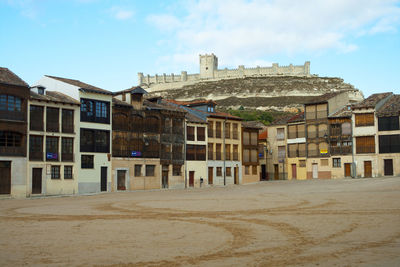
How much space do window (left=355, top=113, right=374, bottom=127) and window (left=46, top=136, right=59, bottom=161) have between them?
1430 inches

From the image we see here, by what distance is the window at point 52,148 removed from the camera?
Answer: 149 ft

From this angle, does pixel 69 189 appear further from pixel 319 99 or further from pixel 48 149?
pixel 319 99

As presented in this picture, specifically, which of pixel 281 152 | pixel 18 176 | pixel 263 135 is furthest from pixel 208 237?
pixel 263 135

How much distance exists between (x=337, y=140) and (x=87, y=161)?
32649mm

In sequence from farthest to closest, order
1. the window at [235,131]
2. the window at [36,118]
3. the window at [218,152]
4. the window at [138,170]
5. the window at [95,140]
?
1. the window at [235,131]
2. the window at [218,152]
3. the window at [138,170]
4. the window at [95,140]
5. the window at [36,118]

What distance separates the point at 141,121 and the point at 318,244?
40.8m

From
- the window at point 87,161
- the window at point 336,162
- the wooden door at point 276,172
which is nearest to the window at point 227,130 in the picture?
the wooden door at point 276,172

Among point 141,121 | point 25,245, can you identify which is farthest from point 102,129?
point 25,245

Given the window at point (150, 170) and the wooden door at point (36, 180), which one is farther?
the window at point (150, 170)

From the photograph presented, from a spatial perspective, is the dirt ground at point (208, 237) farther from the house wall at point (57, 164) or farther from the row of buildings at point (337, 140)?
the row of buildings at point (337, 140)

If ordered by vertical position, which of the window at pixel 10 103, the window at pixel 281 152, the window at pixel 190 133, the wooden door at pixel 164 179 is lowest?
the wooden door at pixel 164 179

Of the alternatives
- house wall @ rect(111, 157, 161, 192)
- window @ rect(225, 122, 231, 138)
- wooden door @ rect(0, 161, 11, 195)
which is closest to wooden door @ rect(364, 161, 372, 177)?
window @ rect(225, 122, 231, 138)

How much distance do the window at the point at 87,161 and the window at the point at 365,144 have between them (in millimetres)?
32854

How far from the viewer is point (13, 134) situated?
43062 mm
